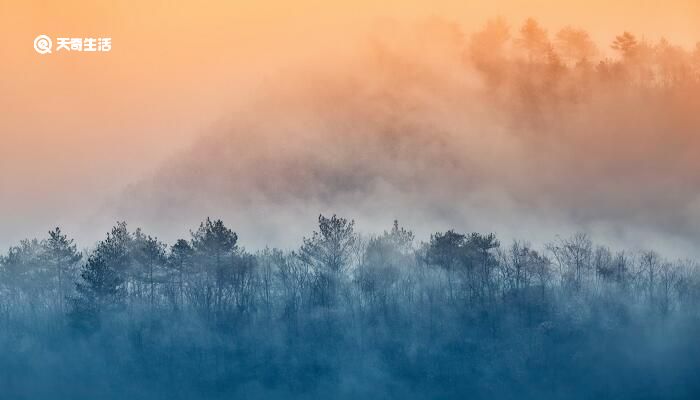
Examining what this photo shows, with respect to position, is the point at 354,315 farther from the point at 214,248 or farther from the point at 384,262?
the point at 214,248

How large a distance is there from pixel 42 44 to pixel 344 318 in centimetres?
1611

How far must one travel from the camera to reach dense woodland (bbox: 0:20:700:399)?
36750 millimetres

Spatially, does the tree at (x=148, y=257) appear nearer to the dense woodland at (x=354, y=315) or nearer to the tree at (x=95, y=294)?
the dense woodland at (x=354, y=315)

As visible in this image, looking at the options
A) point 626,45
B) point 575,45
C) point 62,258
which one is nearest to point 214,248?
point 62,258

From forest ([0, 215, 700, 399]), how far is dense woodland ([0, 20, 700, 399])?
6cm

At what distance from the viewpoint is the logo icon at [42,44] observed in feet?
116

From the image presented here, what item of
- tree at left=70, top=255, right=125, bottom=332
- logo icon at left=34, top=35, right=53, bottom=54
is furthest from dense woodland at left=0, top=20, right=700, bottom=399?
logo icon at left=34, top=35, right=53, bottom=54

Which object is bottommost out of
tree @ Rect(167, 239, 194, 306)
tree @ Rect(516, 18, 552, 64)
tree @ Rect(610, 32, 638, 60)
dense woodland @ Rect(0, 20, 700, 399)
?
dense woodland @ Rect(0, 20, 700, 399)

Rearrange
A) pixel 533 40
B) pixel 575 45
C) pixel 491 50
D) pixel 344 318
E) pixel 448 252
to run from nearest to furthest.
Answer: pixel 448 252, pixel 344 318, pixel 575 45, pixel 533 40, pixel 491 50

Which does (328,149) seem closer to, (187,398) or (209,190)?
(209,190)

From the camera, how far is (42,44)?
3616 centimetres

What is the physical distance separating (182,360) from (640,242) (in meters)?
19.5

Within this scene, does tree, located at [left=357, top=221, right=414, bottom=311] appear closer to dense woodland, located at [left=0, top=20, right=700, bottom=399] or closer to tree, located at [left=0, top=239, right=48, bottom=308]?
dense woodland, located at [left=0, top=20, right=700, bottom=399]

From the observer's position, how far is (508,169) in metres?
41.4
